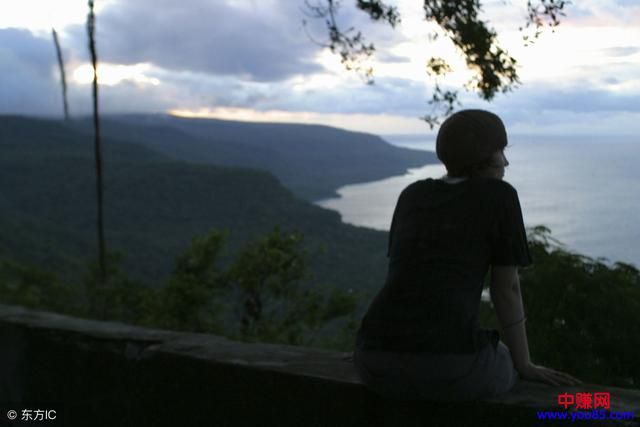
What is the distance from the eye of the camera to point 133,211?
65062 mm

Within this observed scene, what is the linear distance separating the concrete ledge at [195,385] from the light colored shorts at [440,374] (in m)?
0.06

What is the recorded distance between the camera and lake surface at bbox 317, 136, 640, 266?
10584mm

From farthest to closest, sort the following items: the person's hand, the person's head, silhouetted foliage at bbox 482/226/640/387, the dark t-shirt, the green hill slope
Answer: the green hill slope → silhouetted foliage at bbox 482/226/640/387 → the person's hand → the person's head → the dark t-shirt

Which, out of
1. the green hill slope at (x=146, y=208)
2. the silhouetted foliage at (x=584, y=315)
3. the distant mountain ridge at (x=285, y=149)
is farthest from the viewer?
the distant mountain ridge at (x=285, y=149)

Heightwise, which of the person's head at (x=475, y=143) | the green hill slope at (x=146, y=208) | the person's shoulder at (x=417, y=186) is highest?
the person's head at (x=475, y=143)

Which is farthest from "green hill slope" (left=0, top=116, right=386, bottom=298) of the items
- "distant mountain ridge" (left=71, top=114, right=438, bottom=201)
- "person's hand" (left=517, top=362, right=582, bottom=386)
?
"person's hand" (left=517, top=362, right=582, bottom=386)

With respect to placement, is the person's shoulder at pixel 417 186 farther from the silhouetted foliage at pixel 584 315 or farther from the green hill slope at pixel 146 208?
the green hill slope at pixel 146 208

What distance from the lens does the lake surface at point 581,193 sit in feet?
34.7

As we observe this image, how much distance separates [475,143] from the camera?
1.98 metres

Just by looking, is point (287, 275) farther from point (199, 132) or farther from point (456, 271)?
point (199, 132)

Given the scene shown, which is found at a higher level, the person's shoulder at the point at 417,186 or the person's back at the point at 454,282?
the person's shoulder at the point at 417,186

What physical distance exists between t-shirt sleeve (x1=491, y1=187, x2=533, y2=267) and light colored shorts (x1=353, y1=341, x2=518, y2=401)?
0.26 m

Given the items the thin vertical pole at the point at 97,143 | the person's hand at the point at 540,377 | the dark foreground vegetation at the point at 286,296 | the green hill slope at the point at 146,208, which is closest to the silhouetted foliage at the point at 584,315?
the dark foreground vegetation at the point at 286,296

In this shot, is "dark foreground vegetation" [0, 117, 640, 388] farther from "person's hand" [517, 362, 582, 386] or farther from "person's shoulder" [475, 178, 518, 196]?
"person's shoulder" [475, 178, 518, 196]
